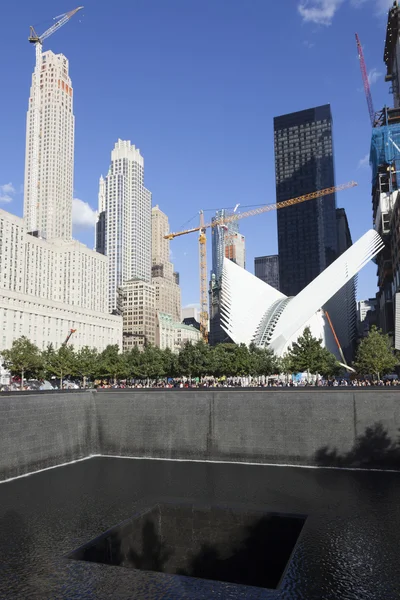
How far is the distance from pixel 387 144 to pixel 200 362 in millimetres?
76704

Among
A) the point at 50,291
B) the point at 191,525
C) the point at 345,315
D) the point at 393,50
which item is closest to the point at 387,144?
the point at 393,50

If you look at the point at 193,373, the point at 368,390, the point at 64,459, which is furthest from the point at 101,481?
the point at 193,373

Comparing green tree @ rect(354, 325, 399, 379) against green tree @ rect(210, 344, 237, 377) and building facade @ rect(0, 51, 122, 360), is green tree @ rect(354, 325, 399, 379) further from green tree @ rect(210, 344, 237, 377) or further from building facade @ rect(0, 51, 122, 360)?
building facade @ rect(0, 51, 122, 360)

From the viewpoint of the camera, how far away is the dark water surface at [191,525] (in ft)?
43.9

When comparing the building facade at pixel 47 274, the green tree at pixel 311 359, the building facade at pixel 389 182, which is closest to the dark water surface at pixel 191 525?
the green tree at pixel 311 359

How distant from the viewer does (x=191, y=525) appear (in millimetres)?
20094

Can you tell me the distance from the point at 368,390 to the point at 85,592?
20.7 m

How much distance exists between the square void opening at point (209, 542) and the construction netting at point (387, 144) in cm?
10835

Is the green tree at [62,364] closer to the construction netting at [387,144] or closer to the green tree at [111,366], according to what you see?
the green tree at [111,366]

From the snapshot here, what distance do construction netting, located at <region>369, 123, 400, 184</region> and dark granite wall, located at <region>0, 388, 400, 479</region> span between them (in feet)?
318

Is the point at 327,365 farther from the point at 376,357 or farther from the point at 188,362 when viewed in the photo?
the point at 188,362

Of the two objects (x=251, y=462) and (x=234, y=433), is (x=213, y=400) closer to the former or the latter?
(x=234, y=433)

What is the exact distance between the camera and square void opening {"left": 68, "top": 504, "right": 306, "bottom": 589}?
18344 millimetres

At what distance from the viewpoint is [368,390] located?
29.3m
